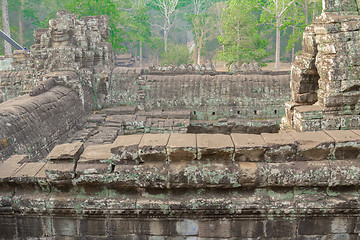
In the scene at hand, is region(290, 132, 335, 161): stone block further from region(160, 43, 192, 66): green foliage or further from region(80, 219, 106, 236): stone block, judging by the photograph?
region(160, 43, 192, 66): green foliage

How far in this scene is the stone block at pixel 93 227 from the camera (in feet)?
Answer: 13.3

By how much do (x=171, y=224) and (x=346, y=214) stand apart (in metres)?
2.06

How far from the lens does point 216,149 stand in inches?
155

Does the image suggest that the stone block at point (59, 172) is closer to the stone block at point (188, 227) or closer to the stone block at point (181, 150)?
the stone block at point (181, 150)

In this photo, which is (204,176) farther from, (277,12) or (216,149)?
(277,12)

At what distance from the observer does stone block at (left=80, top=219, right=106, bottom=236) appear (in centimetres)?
404

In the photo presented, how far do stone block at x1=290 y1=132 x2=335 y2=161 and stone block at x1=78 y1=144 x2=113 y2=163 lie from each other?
91.4 inches

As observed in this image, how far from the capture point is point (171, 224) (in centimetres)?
402

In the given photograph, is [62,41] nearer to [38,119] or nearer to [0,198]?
[38,119]

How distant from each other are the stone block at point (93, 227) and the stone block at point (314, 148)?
2.50 metres

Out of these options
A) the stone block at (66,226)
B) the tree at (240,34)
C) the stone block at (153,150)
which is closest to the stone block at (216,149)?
the stone block at (153,150)

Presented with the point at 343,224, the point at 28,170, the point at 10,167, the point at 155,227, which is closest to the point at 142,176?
the point at 155,227

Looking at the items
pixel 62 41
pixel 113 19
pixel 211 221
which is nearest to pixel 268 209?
pixel 211 221

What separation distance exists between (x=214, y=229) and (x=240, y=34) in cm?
2272
